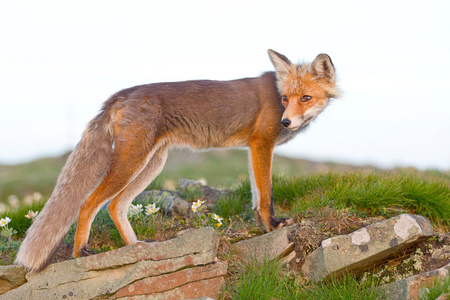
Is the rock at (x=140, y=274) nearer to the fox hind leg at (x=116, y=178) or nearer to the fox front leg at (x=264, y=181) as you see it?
the fox hind leg at (x=116, y=178)

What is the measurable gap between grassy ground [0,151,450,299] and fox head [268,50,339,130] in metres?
1.23

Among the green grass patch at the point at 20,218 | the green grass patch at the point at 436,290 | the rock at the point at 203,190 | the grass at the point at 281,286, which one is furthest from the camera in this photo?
the rock at the point at 203,190

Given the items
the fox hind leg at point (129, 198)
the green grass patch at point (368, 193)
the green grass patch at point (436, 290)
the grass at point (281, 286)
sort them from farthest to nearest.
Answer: the green grass patch at point (368, 193) < the fox hind leg at point (129, 198) < the grass at point (281, 286) < the green grass patch at point (436, 290)

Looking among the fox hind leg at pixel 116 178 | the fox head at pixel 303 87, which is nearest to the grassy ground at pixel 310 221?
the fox hind leg at pixel 116 178

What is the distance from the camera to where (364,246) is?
4.93 m

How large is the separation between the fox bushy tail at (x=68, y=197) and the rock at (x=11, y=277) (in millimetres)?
96

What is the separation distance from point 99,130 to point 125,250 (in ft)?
4.92

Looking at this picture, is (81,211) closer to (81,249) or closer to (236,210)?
(81,249)

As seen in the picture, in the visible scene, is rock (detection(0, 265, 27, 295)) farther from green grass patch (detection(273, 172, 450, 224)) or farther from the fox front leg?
green grass patch (detection(273, 172, 450, 224))

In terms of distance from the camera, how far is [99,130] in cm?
534

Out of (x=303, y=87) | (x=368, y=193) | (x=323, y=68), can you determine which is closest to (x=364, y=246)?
(x=368, y=193)

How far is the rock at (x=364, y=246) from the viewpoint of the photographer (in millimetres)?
4902

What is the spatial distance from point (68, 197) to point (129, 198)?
0.79 meters

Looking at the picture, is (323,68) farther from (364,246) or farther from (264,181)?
(364,246)
